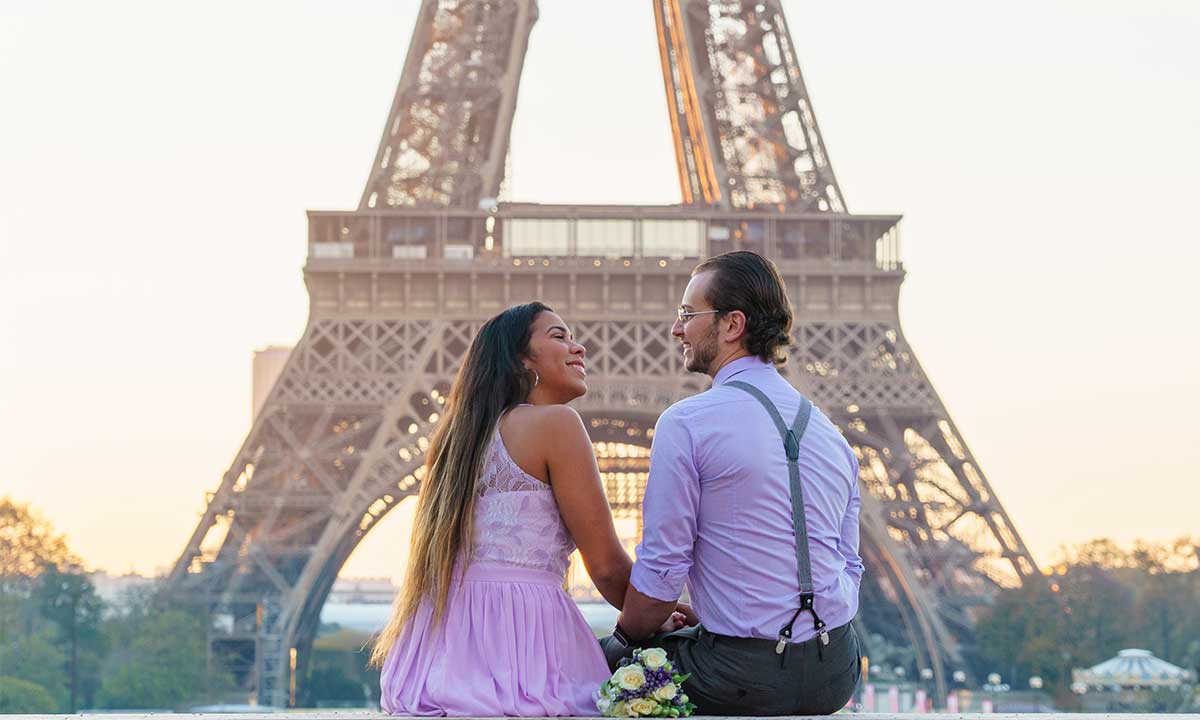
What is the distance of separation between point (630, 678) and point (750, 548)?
0.53 m

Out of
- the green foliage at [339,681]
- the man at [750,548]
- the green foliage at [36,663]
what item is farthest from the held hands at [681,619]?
the green foliage at [339,681]

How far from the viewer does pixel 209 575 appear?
3400 cm

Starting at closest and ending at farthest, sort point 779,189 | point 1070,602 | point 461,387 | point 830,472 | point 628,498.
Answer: point 830,472 → point 461,387 → point 779,189 → point 1070,602 → point 628,498

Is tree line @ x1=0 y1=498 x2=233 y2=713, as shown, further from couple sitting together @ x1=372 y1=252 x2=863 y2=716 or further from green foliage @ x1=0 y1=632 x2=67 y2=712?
couple sitting together @ x1=372 y1=252 x2=863 y2=716

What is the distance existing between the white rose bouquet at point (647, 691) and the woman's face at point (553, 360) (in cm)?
102

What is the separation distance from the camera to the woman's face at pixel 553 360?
617 cm

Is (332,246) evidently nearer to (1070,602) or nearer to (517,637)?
(1070,602)

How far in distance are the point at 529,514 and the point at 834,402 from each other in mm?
28231

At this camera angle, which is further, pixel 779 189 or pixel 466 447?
pixel 779 189

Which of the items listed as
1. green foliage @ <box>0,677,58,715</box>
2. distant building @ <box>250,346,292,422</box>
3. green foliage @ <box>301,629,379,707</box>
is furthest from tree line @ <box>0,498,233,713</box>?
distant building @ <box>250,346,292,422</box>

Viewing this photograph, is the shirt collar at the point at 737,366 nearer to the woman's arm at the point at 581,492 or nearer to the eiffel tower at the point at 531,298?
the woman's arm at the point at 581,492

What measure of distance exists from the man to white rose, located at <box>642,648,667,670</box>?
0.18 meters

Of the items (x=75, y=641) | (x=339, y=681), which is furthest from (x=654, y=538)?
(x=339, y=681)

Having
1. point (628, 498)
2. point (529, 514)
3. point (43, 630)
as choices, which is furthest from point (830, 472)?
point (628, 498)
